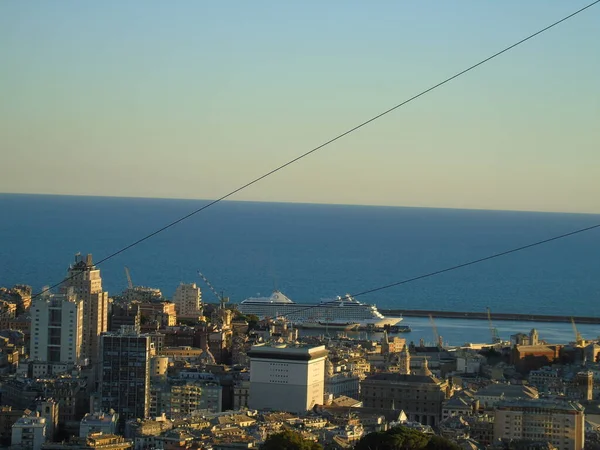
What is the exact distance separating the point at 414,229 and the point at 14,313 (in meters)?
52.1

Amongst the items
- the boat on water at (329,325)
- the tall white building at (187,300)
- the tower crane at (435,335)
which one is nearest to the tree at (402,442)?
the tower crane at (435,335)

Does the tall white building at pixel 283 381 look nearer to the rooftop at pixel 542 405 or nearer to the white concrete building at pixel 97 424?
the white concrete building at pixel 97 424

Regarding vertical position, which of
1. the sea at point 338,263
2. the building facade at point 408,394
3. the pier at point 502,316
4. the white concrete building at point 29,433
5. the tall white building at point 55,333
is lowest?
the white concrete building at point 29,433

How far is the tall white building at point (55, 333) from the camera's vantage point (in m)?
19.0

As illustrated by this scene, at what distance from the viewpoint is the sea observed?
36.0m

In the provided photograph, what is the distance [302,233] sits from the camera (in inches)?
2687

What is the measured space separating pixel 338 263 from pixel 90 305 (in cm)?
2893

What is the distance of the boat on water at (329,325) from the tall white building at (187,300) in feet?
15.0

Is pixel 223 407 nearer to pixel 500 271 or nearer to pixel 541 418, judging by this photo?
pixel 541 418

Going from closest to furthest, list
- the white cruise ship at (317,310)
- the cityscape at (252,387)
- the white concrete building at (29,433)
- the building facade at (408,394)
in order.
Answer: the white concrete building at (29,433)
the cityscape at (252,387)
the building facade at (408,394)
the white cruise ship at (317,310)

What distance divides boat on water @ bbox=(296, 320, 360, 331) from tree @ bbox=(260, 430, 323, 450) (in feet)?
64.1

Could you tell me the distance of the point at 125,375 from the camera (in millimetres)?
16062

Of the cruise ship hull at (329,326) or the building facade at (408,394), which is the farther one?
the cruise ship hull at (329,326)

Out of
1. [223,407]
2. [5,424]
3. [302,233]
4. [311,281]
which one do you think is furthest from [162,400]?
[302,233]
